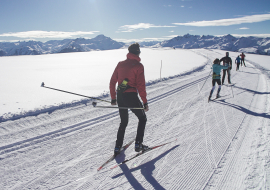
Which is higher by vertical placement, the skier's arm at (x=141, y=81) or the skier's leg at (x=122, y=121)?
the skier's arm at (x=141, y=81)

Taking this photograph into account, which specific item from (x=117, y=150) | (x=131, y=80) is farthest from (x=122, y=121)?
(x=131, y=80)

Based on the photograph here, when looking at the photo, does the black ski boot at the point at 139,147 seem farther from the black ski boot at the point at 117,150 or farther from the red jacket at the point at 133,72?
the red jacket at the point at 133,72

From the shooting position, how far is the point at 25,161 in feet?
10.3

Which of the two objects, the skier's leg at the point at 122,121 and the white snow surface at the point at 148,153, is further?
the skier's leg at the point at 122,121

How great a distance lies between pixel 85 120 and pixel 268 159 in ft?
14.5

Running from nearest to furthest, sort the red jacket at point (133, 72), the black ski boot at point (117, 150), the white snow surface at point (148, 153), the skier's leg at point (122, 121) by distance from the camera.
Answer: the white snow surface at point (148, 153), the red jacket at point (133, 72), the skier's leg at point (122, 121), the black ski boot at point (117, 150)

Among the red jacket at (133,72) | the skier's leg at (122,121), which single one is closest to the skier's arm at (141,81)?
the red jacket at (133,72)

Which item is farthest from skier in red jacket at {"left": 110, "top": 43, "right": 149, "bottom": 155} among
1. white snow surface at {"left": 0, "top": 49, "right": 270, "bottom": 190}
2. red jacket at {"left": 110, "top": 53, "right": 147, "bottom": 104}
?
white snow surface at {"left": 0, "top": 49, "right": 270, "bottom": 190}

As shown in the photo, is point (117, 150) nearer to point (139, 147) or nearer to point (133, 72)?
point (139, 147)

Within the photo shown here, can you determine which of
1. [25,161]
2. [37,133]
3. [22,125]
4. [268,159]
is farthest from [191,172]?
[22,125]

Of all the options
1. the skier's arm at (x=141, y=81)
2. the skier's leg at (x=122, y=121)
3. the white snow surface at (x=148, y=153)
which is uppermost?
the skier's arm at (x=141, y=81)

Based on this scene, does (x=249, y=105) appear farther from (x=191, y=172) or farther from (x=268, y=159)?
(x=191, y=172)

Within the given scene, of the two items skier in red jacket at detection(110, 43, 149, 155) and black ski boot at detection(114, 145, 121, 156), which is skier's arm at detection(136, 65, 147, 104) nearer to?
skier in red jacket at detection(110, 43, 149, 155)

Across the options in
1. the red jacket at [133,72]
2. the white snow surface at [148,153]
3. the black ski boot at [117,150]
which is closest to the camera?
the white snow surface at [148,153]
